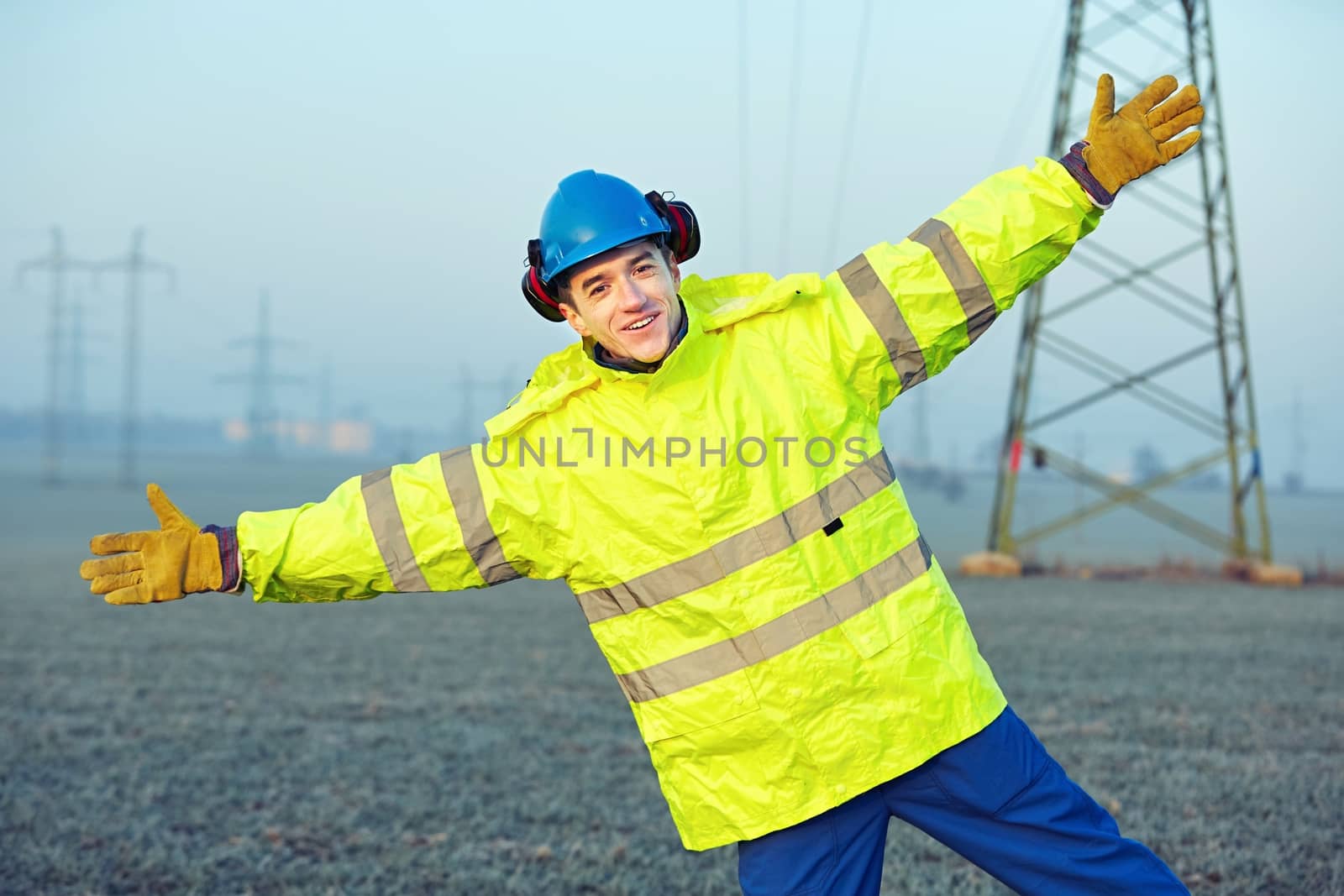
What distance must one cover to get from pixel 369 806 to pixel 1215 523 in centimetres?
4510

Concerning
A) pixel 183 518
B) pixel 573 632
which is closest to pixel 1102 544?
pixel 573 632

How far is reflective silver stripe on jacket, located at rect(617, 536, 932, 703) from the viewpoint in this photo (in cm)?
243

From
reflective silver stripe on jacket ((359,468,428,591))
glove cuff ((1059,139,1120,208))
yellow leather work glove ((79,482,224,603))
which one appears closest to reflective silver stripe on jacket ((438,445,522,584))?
reflective silver stripe on jacket ((359,468,428,591))

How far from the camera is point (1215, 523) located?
147 feet

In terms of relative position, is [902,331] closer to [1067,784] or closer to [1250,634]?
[1067,784]

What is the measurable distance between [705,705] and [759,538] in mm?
372

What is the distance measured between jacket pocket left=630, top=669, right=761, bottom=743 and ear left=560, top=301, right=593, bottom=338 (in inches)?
31.5

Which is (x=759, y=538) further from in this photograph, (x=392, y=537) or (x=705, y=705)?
(x=392, y=537)

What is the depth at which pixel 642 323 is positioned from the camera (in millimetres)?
2434

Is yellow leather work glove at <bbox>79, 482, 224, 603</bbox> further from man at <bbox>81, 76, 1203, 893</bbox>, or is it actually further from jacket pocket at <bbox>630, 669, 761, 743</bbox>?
jacket pocket at <bbox>630, 669, 761, 743</bbox>

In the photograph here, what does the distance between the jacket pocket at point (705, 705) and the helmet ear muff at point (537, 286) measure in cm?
89

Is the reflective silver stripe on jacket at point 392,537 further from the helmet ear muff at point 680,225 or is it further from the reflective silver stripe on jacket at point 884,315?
the reflective silver stripe on jacket at point 884,315

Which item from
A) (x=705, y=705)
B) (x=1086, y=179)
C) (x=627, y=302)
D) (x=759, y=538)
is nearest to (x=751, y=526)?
(x=759, y=538)

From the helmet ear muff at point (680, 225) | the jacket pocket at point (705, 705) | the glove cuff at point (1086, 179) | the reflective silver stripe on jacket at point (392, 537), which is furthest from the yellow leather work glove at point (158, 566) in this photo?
the glove cuff at point (1086, 179)
